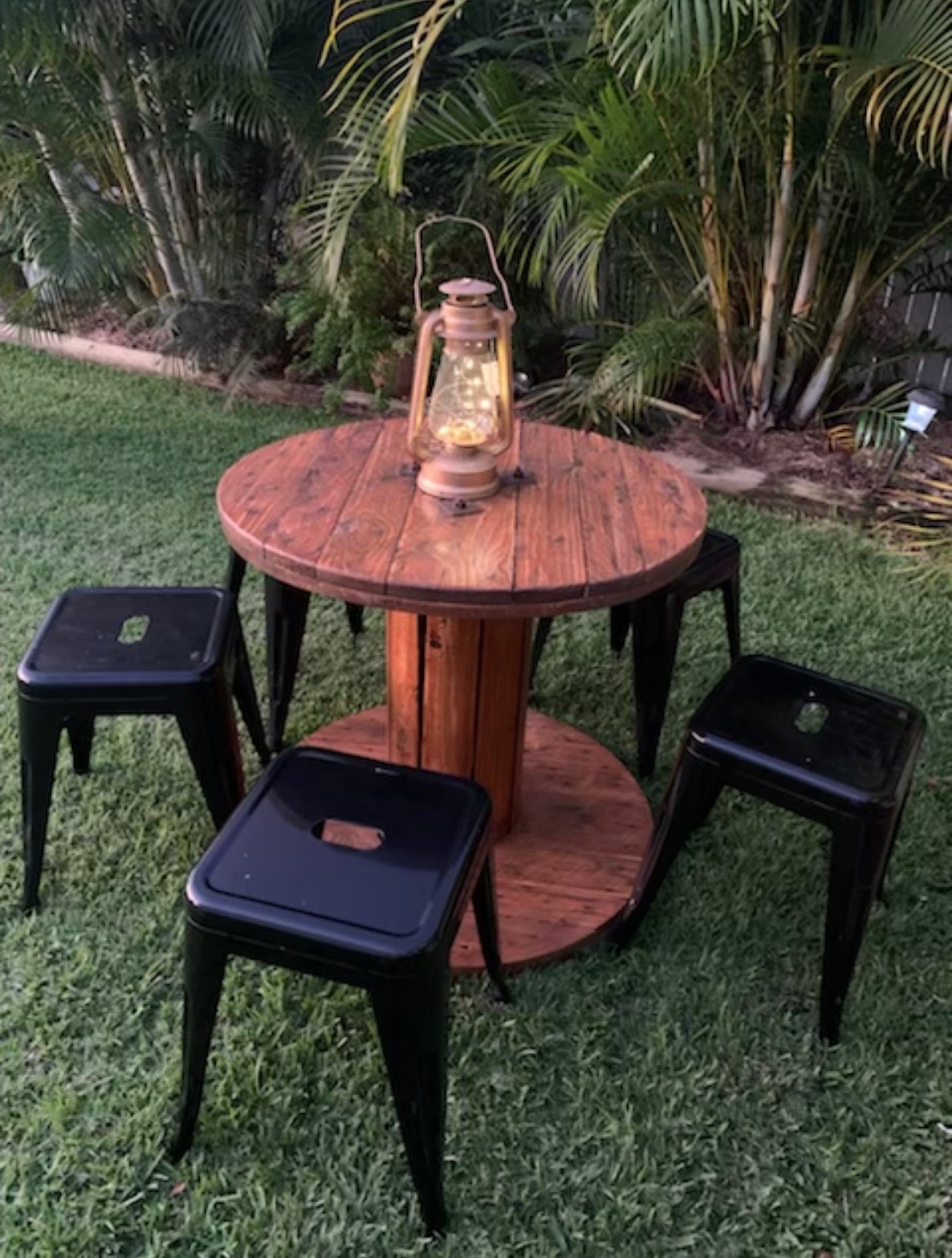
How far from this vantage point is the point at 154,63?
417 cm

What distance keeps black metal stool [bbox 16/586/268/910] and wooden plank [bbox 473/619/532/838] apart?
508 mm

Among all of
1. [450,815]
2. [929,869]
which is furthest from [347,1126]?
[929,869]

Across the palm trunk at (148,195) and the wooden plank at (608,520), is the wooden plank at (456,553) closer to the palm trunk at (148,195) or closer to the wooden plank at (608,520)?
the wooden plank at (608,520)

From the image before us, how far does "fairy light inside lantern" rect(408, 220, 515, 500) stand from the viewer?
1607mm

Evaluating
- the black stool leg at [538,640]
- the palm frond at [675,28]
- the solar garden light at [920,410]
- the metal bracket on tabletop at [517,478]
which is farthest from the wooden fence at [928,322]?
the metal bracket on tabletop at [517,478]

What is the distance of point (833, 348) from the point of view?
4027 millimetres

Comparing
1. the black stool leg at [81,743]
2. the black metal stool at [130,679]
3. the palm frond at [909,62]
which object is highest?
the palm frond at [909,62]

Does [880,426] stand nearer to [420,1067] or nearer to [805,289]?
[805,289]

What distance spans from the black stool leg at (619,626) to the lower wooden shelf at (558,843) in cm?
40

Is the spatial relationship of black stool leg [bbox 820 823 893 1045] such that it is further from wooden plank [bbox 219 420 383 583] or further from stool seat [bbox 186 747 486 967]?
wooden plank [bbox 219 420 383 583]

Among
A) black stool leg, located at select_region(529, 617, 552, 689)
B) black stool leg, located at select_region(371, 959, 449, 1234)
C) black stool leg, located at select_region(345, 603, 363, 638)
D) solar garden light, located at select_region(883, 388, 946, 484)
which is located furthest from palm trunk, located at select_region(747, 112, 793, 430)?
black stool leg, located at select_region(371, 959, 449, 1234)

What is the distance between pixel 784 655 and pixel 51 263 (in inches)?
132

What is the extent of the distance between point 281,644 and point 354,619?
0.54 m

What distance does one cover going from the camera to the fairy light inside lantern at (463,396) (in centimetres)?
161
